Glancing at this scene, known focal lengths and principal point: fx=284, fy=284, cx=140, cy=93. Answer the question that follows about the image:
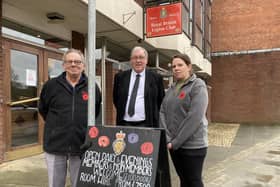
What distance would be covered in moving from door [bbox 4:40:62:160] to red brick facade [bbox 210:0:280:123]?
1289cm

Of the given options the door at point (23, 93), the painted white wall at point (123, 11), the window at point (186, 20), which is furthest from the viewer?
the window at point (186, 20)

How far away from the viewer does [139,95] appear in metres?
2.84

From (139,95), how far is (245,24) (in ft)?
51.7

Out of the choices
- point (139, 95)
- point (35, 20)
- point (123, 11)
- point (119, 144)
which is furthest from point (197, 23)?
point (119, 144)

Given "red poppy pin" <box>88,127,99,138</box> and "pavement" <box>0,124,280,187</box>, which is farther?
"pavement" <box>0,124,280,187</box>

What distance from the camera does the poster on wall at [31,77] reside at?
18.7 feet

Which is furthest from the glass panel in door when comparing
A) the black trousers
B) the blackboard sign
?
the black trousers

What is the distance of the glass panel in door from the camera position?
17.6 ft

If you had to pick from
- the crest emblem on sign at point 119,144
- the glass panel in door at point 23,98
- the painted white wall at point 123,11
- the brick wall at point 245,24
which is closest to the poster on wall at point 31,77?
the glass panel in door at point 23,98

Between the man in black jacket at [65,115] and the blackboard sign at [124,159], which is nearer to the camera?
the blackboard sign at [124,159]

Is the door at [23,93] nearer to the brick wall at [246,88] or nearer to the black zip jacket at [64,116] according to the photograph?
the black zip jacket at [64,116]

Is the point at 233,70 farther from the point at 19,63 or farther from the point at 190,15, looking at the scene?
the point at 19,63

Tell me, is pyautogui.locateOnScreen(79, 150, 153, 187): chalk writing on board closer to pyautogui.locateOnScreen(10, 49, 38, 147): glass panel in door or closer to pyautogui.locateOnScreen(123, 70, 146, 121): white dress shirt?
pyautogui.locateOnScreen(123, 70, 146, 121): white dress shirt

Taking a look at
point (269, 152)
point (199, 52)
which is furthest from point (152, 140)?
point (199, 52)
